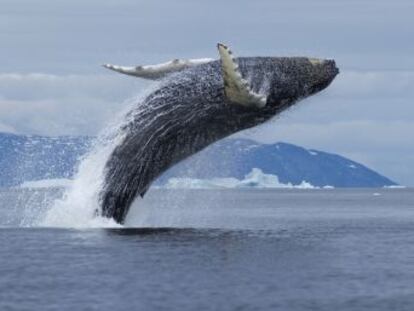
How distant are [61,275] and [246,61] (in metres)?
7.00

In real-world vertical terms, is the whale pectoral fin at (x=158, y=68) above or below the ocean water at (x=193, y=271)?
above

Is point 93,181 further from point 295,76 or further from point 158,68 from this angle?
point 295,76

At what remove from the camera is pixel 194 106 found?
29.2 metres

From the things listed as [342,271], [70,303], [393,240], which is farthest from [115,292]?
[393,240]

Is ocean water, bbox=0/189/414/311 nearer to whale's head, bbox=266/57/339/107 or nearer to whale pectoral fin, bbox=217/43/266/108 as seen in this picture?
whale pectoral fin, bbox=217/43/266/108

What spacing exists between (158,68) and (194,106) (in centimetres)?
132

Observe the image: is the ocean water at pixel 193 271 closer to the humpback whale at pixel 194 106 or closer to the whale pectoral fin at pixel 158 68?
the humpback whale at pixel 194 106

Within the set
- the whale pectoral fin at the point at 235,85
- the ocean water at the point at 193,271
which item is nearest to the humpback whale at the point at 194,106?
the whale pectoral fin at the point at 235,85

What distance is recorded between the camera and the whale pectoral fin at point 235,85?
85.3ft

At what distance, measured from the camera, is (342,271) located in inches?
1067

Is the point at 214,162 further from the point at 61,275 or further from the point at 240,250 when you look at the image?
the point at 61,275

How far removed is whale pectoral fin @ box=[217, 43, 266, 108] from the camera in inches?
1023

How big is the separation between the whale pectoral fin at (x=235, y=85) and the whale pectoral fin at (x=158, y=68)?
221 cm

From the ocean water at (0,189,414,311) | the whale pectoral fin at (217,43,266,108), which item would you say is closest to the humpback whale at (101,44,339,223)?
the whale pectoral fin at (217,43,266,108)
